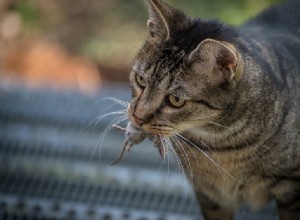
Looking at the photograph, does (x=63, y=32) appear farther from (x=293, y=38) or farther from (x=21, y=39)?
(x=293, y=38)

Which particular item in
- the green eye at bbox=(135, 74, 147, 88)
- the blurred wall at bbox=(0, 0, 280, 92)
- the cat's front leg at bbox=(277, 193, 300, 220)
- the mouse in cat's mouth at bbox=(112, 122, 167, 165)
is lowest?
the blurred wall at bbox=(0, 0, 280, 92)

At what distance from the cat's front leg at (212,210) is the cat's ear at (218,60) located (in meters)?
0.56

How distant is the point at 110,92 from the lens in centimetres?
327

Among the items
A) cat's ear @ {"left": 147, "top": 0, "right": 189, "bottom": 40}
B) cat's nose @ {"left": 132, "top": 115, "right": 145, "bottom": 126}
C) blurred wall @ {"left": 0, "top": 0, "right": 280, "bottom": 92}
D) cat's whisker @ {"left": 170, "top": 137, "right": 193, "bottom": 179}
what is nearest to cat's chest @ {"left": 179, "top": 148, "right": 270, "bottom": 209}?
cat's whisker @ {"left": 170, "top": 137, "right": 193, "bottom": 179}

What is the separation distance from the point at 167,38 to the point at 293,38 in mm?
655

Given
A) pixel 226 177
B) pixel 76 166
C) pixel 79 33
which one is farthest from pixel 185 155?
pixel 79 33

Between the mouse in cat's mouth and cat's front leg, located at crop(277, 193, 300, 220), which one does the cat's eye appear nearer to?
the mouse in cat's mouth

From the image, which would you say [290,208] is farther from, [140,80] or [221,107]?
[140,80]

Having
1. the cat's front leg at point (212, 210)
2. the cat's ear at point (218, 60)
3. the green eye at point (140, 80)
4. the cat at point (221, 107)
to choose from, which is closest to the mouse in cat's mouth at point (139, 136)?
the cat at point (221, 107)

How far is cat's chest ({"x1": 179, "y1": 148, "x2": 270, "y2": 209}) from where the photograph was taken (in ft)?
6.74

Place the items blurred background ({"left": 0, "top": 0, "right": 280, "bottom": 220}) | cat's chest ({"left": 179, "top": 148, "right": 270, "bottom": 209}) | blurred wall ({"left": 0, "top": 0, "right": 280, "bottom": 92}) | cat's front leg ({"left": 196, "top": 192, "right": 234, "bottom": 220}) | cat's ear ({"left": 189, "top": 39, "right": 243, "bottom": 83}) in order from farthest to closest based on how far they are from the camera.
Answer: blurred wall ({"left": 0, "top": 0, "right": 280, "bottom": 92})
blurred background ({"left": 0, "top": 0, "right": 280, "bottom": 220})
cat's front leg ({"left": 196, "top": 192, "right": 234, "bottom": 220})
cat's chest ({"left": 179, "top": 148, "right": 270, "bottom": 209})
cat's ear ({"left": 189, "top": 39, "right": 243, "bottom": 83})

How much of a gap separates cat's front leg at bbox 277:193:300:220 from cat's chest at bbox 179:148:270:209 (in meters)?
0.06

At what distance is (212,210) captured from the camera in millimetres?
2301

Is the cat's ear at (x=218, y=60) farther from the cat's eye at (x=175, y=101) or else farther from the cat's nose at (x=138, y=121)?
the cat's nose at (x=138, y=121)
